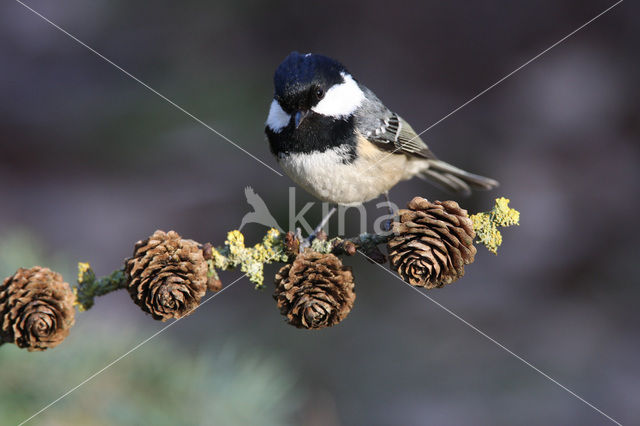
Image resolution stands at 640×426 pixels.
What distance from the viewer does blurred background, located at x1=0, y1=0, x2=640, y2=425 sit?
2480 millimetres

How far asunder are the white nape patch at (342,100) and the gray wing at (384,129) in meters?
0.03

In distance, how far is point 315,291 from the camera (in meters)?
1.04

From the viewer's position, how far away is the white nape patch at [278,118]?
1650 mm

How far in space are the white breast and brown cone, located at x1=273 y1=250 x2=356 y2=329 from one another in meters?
0.58

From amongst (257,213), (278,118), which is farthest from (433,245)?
(257,213)

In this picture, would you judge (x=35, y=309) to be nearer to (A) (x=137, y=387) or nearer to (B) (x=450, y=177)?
(A) (x=137, y=387)

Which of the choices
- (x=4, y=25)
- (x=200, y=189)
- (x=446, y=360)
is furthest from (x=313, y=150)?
(x=4, y=25)

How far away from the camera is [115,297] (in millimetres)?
2662

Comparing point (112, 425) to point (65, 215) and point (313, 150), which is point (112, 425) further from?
point (65, 215)

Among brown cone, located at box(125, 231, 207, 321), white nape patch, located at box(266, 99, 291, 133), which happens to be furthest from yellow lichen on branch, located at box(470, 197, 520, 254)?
white nape patch, located at box(266, 99, 291, 133)

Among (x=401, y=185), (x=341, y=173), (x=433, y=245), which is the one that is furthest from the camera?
(x=401, y=185)

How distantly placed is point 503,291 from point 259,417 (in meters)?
1.72

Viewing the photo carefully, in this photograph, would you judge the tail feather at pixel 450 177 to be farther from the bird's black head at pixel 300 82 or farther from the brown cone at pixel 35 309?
the brown cone at pixel 35 309

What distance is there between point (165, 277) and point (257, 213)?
→ 1.50m
